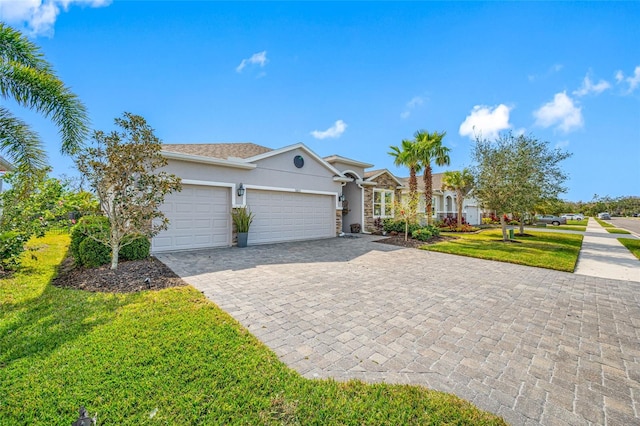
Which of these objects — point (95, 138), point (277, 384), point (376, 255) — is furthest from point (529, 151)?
point (95, 138)

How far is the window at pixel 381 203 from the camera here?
56.9 ft

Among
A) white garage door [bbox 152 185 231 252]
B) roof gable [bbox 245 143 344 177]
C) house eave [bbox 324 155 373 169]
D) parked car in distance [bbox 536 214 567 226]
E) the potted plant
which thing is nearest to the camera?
white garage door [bbox 152 185 231 252]

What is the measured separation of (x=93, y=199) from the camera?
26.3ft

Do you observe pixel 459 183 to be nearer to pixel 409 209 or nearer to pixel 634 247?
pixel 634 247

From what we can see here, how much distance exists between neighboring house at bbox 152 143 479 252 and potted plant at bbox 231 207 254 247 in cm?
26

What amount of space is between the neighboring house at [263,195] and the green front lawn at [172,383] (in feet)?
19.9

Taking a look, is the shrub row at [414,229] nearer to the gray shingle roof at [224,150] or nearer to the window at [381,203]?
the window at [381,203]

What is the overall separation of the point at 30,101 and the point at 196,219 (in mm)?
5195

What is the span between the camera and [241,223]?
1072 centimetres

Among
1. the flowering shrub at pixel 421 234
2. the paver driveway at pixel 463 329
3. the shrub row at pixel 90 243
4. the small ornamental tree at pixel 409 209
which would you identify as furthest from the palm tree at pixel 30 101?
the flowering shrub at pixel 421 234

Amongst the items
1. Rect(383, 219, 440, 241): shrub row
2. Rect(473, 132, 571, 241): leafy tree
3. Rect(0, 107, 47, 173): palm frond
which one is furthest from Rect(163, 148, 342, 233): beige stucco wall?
Rect(473, 132, 571, 241): leafy tree

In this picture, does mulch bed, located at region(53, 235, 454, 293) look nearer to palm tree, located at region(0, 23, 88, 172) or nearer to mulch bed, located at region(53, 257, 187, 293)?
mulch bed, located at region(53, 257, 187, 293)

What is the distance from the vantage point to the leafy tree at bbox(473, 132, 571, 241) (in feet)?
44.9

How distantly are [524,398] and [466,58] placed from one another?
1334 cm
